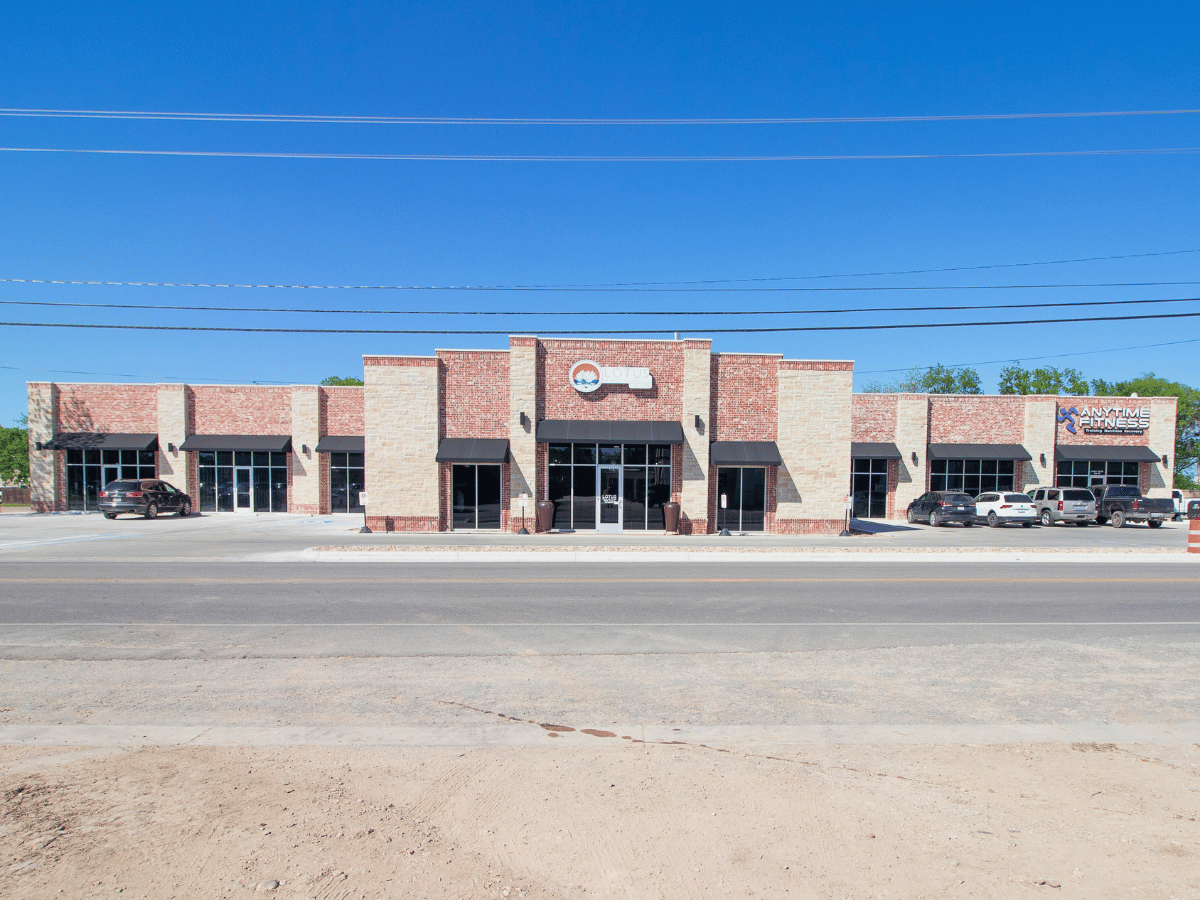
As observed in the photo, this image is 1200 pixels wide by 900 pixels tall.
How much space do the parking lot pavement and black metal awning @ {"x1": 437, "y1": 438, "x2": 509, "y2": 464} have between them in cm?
267

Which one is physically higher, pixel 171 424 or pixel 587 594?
pixel 171 424

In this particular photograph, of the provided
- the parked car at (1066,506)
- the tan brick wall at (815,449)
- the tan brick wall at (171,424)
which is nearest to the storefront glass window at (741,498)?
the tan brick wall at (815,449)

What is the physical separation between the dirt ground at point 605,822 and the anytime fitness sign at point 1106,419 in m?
36.2

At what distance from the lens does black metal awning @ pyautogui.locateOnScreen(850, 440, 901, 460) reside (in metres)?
33.5

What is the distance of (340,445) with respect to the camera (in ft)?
111

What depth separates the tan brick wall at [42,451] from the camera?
33.8 m

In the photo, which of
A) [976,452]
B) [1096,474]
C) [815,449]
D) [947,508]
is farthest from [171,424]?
[1096,474]

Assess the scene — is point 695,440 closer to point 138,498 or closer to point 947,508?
point 947,508

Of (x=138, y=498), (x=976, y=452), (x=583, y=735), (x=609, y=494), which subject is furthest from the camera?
(x=976, y=452)

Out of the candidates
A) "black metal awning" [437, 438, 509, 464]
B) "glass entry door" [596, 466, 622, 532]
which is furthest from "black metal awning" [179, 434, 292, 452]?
"glass entry door" [596, 466, 622, 532]

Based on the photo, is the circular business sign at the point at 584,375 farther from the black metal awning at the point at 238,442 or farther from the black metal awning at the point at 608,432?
the black metal awning at the point at 238,442

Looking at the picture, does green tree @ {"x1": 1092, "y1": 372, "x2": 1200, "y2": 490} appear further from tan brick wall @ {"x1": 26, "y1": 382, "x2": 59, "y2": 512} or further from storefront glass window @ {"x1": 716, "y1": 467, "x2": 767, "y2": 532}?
tan brick wall @ {"x1": 26, "y1": 382, "x2": 59, "y2": 512}

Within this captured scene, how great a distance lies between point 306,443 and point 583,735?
32.2m

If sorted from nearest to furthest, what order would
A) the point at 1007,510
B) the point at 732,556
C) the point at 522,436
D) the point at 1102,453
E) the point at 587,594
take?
the point at 587,594, the point at 732,556, the point at 522,436, the point at 1007,510, the point at 1102,453
